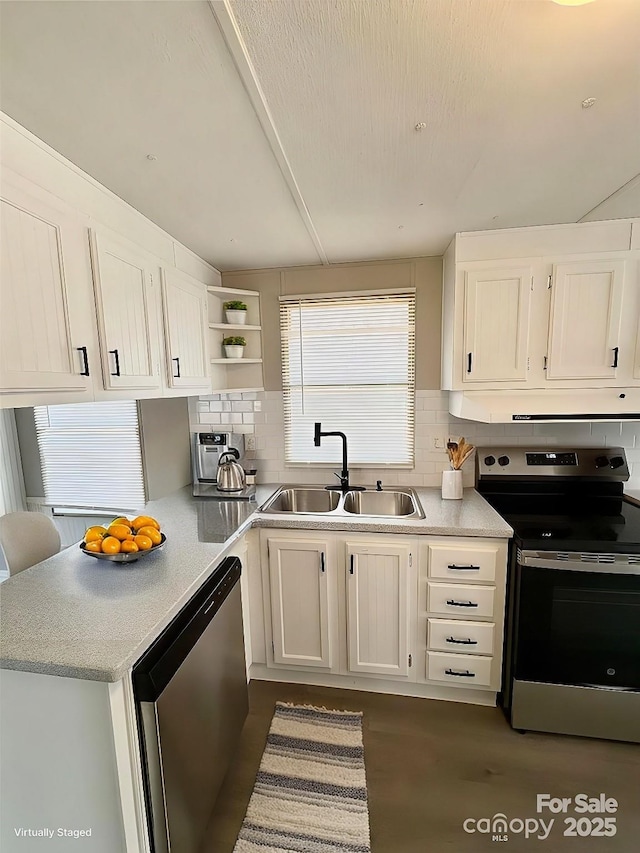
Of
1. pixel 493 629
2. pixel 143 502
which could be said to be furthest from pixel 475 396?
pixel 143 502

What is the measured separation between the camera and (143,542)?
1499mm

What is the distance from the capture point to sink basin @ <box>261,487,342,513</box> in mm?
2521

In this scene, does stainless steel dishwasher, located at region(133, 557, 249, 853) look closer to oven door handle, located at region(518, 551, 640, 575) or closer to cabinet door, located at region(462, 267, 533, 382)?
oven door handle, located at region(518, 551, 640, 575)

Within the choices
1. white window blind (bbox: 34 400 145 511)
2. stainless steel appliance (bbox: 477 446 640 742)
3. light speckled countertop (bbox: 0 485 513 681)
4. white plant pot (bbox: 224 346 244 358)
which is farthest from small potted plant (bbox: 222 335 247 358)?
stainless steel appliance (bbox: 477 446 640 742)

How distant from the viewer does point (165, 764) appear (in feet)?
3.59

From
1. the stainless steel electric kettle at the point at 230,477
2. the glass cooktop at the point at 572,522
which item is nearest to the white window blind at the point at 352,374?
the stainless steel electric kettle at the point at 230,477

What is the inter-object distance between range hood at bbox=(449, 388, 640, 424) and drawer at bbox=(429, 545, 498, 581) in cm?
66

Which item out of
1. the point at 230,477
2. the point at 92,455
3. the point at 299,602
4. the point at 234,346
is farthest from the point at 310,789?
the point at 234,346

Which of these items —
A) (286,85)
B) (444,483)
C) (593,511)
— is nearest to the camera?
(286,85)

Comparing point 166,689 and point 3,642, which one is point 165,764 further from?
point 3,642

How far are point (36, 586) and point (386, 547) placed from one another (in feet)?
4.87

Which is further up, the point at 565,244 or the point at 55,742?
the point at 565,244

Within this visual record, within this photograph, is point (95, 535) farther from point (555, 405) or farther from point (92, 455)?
point (555, 405)

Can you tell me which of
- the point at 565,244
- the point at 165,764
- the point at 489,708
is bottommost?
the point at 489,708
